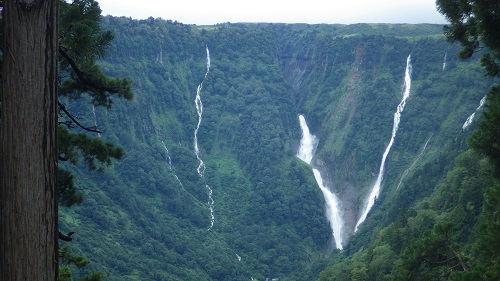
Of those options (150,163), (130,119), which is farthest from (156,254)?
(130,119)

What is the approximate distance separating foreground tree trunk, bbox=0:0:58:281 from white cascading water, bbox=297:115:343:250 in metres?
72.4

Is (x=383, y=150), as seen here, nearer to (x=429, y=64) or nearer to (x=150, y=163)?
(x=429, y=64)

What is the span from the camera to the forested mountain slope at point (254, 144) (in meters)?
61.6

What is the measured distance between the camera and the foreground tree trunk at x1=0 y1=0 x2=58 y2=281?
319 centimetres

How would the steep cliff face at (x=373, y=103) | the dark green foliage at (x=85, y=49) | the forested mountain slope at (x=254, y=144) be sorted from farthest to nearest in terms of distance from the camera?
the steep cliff face at (x=373, y=103), the forested mountain slope at (x=254, y=144), the dark green foliage at (x=85, y=49)

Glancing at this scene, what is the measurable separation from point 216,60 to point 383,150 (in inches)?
1722

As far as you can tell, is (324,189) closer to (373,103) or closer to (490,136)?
(373,103)

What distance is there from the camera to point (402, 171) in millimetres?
78188

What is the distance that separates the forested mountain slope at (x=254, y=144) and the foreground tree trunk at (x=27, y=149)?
1706 inches

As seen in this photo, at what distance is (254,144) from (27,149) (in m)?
90.4

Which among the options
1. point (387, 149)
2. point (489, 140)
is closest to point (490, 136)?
point (489, 140)

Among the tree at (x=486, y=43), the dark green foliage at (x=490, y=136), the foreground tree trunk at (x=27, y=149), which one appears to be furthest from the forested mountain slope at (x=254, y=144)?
the foreground tree trunk at (x=27, y=149)

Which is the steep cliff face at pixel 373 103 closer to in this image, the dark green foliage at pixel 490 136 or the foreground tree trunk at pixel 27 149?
the dark green foliage at pixel 490 136

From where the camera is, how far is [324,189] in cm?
8694
